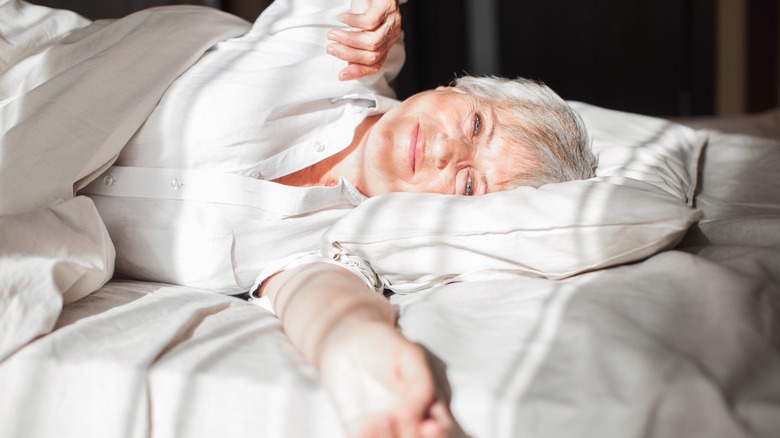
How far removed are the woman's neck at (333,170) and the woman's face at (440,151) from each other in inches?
4.1

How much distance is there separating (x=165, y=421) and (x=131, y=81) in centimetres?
72

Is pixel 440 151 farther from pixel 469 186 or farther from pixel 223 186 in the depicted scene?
pixel 223 186

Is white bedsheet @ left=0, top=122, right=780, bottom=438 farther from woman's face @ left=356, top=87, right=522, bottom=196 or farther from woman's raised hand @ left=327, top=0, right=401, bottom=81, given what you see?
woman's raised hand @ left=327, top=0, right=401, bottom=81

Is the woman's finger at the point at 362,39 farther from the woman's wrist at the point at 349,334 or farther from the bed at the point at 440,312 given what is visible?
the woman's wrist at the point at 349,334

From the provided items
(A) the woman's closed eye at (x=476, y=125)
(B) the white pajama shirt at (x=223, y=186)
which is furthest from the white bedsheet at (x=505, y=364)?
(A) the woman's closed eye at (x=476, y=125)

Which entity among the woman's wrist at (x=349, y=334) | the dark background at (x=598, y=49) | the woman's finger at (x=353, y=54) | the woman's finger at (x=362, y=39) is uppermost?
the woman's finger at (x=362, y=39)

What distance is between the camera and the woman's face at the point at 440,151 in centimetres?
128

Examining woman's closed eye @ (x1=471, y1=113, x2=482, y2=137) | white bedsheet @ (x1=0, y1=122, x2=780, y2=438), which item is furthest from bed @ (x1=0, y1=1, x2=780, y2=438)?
woman's closed eye @ (x1=471, y1=113, x2=482, y2=137)

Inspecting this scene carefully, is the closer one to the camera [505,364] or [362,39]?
[505,364]

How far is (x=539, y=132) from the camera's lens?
4.28ft

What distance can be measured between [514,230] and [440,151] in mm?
269

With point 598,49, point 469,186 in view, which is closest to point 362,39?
point 469,186

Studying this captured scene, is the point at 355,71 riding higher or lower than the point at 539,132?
higher

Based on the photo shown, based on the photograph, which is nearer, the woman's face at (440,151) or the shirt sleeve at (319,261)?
the shirt sleeve at (319,261)
